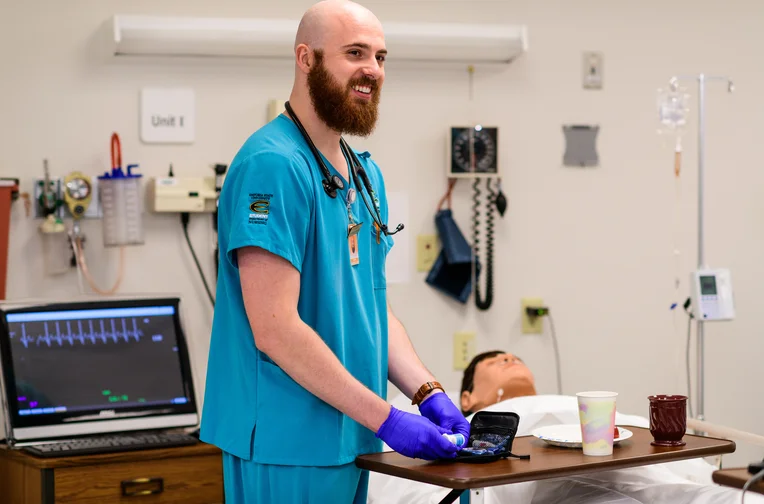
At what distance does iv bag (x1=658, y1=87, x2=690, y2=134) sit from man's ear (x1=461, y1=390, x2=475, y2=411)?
1.35 metres

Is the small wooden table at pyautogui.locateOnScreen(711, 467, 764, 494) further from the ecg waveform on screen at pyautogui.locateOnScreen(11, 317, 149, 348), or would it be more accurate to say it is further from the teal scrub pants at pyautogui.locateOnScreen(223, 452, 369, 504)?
the ecg waveform on screen at pyautogui.locateOnScreen(11, 317, 149, 348)

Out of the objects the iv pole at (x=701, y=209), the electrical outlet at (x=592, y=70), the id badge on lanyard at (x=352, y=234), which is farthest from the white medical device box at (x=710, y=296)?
the id badge on lanyard at (x=352, y=234)

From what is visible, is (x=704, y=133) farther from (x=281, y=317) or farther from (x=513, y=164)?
(x=281, y=317)

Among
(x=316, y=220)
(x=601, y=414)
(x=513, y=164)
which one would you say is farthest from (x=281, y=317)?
(x=513, y=164)

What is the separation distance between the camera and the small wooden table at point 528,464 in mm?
1541

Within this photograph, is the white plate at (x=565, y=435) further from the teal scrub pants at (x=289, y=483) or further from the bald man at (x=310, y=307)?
the teal scrub pants at (x=289, y=483)

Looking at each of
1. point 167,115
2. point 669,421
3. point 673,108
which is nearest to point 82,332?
point 167,115

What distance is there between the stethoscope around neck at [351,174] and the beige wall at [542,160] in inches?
64.8

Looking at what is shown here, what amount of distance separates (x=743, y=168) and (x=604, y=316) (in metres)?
0.85

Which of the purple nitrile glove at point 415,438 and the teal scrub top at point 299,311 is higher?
the teal scrub top at point 299,311

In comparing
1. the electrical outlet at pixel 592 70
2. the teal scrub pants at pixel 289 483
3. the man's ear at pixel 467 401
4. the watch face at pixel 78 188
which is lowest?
the man's ear at pixel 467 401

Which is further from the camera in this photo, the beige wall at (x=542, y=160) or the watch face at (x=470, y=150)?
the watch face at (x=470, y=150)

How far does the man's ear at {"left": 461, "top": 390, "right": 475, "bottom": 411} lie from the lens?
127 inches

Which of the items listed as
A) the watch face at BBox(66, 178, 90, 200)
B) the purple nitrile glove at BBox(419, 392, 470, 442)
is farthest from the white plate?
the watch face at BBox(66, 178, 90, 200)
